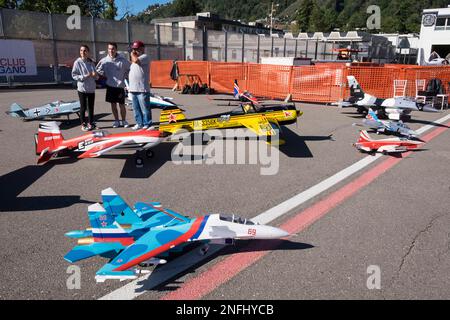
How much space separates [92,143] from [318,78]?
13.5m

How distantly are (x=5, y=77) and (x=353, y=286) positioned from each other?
926 inches

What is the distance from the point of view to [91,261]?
3717 mm

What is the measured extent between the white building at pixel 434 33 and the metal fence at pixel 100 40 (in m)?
32.5

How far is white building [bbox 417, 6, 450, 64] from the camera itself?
2023 inches

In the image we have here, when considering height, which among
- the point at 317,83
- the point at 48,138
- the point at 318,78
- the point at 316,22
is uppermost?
the point at 316,22

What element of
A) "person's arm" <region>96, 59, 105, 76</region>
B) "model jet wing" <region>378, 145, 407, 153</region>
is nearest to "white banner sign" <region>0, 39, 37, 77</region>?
"person's arm" <region>96, 59, 105, 76</region>

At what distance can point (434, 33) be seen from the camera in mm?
52594

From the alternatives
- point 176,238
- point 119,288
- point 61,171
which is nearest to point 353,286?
point 176,238

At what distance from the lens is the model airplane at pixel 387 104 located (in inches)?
464

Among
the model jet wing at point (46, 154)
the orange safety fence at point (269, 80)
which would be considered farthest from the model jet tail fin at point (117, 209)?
the orange safety fence at point (269, 80)

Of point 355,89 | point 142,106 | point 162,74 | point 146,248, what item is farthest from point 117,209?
point 162,74

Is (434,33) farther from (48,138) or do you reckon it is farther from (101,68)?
(48,138)

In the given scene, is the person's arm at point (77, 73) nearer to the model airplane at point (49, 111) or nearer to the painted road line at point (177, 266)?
the model airplane at point (49, 111)

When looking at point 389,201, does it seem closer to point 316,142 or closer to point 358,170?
point 358,170
